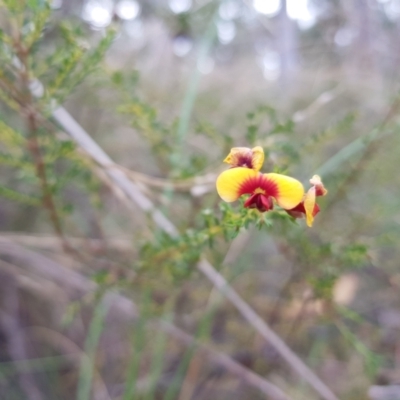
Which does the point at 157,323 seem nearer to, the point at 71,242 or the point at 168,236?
the point at 71,242

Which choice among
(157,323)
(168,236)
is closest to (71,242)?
(157,323)

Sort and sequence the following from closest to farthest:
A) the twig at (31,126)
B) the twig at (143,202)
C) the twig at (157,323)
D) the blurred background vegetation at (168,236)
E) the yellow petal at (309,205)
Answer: the yellow petal at (309,205) < the twig at (31,126) < the blurred background vegetation at (168,236) < the twig at (143,202) < the twig at (157,323)

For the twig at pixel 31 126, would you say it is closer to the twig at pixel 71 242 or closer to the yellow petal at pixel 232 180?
the twig at pixel 71 242

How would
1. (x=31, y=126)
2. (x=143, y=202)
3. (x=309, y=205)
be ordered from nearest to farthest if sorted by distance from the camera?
1. (x=309, y=205)
2. (x=31, y=126)
3. (x=143, y=202)

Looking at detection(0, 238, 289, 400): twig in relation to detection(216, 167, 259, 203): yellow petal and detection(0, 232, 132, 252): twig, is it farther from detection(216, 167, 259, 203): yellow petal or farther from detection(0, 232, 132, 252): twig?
detection(216, 167, 259, 203): yellow petal

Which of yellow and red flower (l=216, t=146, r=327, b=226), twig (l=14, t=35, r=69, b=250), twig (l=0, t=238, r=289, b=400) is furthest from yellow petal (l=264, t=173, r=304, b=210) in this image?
twig (l=0, t=238, r=289, b=400)

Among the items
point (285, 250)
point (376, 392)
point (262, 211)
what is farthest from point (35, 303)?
point (262, 211)

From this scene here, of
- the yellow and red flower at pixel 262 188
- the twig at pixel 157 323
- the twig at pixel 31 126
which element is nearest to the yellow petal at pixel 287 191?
the yellow and red flower at pixel 262 188

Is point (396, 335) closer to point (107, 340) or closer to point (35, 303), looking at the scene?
point (107, 340)
